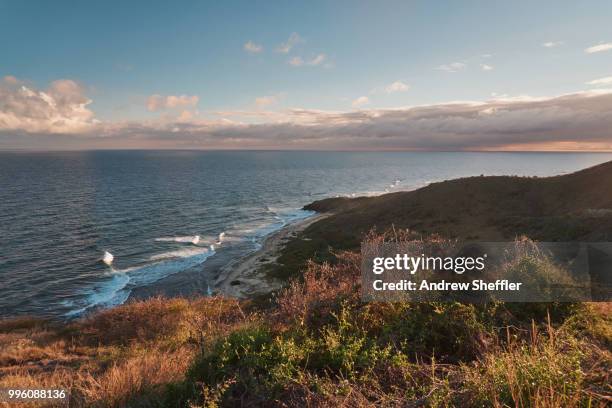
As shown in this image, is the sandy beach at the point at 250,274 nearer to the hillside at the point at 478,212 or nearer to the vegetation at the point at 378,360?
the hillside at the point at 478,212

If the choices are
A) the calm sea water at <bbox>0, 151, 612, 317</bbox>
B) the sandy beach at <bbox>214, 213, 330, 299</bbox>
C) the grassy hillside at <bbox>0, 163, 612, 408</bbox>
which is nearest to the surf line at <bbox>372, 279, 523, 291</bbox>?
→ the grassy hillside at <bbox>0, 163, 612, 408</bbox>

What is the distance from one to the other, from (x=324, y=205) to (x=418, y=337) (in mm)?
73477

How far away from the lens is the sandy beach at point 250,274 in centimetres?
3391

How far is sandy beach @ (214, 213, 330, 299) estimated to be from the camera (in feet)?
111

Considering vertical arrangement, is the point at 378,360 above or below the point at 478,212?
above

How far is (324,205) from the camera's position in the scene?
261 feet

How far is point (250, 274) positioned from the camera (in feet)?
126

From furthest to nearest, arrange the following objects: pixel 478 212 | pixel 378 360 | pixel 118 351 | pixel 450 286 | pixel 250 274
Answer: pixel 478 212, pixel 250 274, pixel 118 351, pixel 450 286, pixel 378 360

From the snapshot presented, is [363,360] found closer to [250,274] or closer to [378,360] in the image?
[378,360]

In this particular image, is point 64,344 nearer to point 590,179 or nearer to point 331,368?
point 331,368

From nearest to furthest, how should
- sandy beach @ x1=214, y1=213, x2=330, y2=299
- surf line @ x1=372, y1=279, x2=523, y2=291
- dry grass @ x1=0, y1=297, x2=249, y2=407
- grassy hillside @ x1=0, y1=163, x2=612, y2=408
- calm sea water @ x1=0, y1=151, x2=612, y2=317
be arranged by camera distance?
grassy hillside @ x1=0, y1=163, x2=612, y2=408
dry grass @ x1=0, y1=297, x2=249, y2=407
surf line @ x1=372, y1=279, x2=523, y2=291
calm sea water @ x1=0, y1=151, x2=612, y2=317
sandy beach @ x1=214, y1=213, x2=330, y2=299

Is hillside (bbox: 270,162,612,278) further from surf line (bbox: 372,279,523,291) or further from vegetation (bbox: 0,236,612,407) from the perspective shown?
vegetation (bbox: 0,236,612,407)

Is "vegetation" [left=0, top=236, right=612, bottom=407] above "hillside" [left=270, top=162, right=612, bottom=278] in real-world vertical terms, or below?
above

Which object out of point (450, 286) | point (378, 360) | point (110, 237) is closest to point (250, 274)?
point (110, 237)
